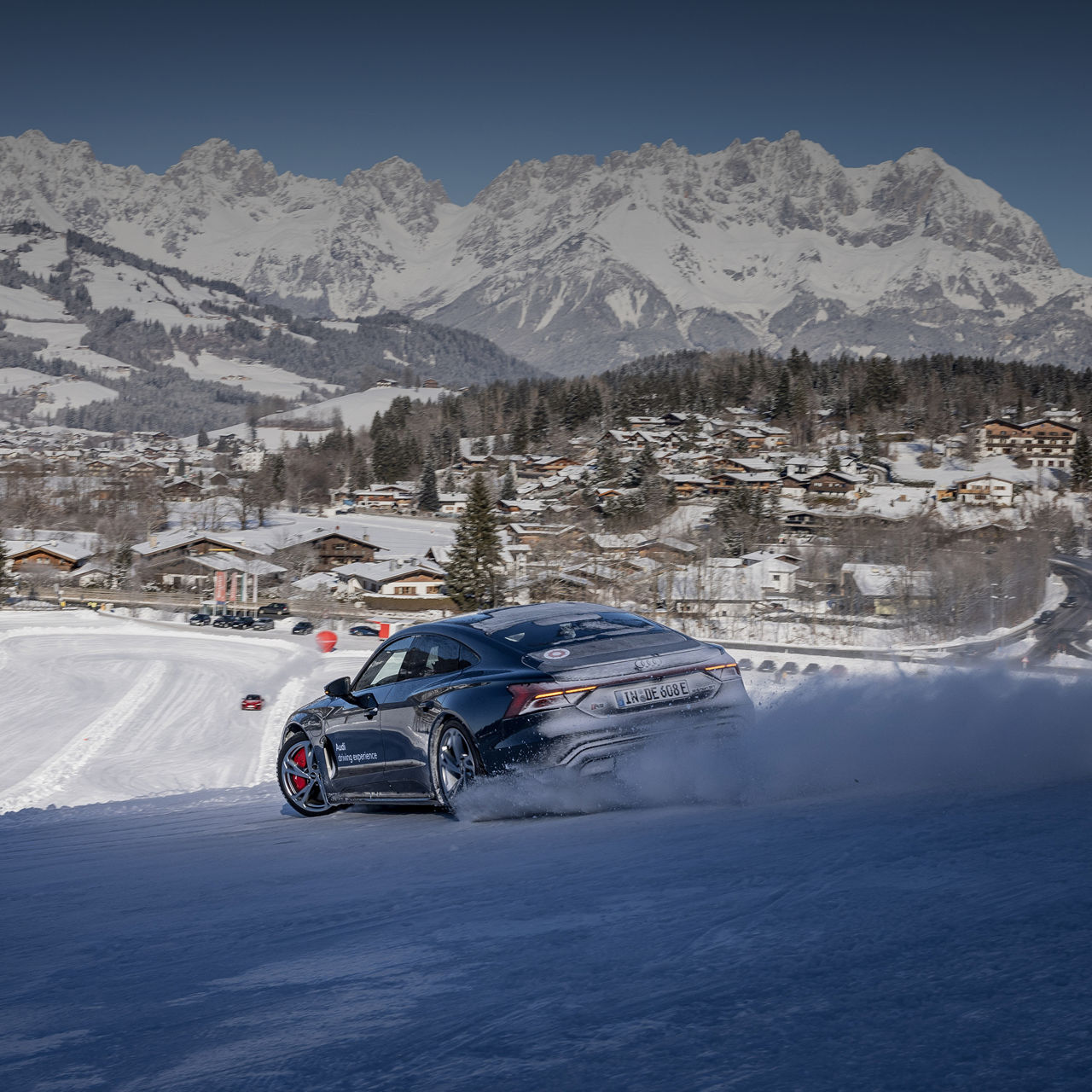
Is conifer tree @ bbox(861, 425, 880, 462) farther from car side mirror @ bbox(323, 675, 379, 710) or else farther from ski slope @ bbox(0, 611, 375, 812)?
car side mirror @ bbox(323, 675, 379, 710)

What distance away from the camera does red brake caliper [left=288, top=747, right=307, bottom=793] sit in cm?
943

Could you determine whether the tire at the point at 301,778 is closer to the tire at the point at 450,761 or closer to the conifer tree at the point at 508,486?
the tire at the point at 450,761

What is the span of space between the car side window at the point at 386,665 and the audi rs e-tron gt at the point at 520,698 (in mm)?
11

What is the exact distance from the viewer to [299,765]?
31.1ft

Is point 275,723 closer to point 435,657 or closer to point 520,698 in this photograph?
point 435,657

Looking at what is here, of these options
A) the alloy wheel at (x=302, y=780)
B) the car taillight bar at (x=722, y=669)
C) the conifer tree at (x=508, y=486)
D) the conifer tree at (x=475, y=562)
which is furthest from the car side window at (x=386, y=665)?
the conifer tree at (x=508, y=486)

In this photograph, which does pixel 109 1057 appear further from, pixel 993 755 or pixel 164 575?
pixel 164 575

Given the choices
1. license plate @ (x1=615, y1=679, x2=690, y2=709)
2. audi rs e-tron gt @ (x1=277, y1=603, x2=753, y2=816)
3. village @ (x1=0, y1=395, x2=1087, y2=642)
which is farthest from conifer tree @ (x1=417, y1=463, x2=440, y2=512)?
license plate @ (x1=615, y1=679, x2=690, y2=709)

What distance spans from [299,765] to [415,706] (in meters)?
2.28

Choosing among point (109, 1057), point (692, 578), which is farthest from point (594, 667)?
point (692, 578)

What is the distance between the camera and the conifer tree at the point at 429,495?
13738 cm

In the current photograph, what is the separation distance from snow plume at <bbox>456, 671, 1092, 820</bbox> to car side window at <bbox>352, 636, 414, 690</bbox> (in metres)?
1.46

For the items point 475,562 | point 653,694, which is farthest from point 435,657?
point 475,562

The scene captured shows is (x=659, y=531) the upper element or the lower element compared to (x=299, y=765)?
upper
